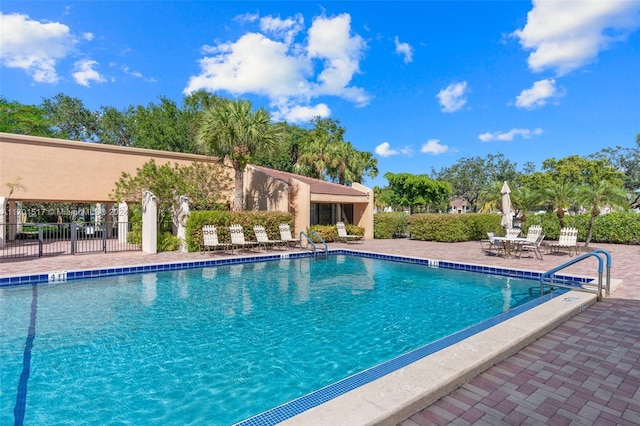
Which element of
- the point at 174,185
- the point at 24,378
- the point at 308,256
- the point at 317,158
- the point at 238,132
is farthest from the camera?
the point at 317,158

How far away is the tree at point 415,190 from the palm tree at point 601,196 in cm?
2074

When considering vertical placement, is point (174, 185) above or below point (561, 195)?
above

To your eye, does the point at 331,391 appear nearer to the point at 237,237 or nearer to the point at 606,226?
the point at 237,237

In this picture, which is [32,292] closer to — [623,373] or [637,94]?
[623,373]

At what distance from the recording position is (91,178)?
19484 millimetres

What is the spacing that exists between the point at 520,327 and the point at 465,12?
19.4 meters

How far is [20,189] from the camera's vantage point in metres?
17.7

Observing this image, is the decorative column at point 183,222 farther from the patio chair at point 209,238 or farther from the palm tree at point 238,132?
the palm tree at point 238,132

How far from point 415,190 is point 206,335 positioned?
34.9 meters

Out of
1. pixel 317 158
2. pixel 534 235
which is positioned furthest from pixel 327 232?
pixel 317 158

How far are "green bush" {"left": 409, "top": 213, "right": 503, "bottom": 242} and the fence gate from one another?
16205mm

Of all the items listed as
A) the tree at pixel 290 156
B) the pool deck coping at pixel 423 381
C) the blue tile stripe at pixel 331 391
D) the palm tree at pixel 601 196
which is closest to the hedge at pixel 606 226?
the palm tree at pixel 601 196

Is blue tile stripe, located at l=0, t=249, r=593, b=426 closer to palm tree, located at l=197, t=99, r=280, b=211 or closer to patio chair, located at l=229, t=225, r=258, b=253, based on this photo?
patio chair, located at l=229, t=225, r=258, b=253

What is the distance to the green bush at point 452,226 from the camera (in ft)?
68.5
